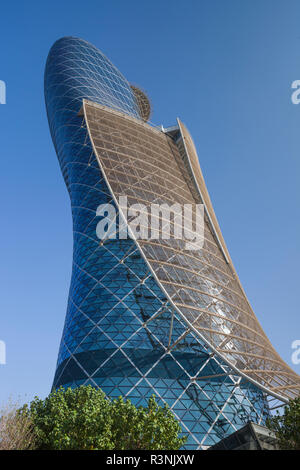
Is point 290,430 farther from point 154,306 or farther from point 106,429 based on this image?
point 154,306

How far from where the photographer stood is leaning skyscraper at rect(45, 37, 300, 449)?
27.5 metres

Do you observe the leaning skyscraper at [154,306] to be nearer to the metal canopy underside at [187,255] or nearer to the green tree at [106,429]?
→ the metal canopy underside at [187,255]

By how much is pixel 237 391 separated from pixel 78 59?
59305 millimetres

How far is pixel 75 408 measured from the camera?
1831 cm

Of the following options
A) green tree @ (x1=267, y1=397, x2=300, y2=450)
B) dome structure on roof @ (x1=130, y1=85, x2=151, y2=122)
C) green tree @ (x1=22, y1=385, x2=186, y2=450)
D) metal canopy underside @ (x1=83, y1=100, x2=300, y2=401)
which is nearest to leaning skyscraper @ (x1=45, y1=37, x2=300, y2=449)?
metal canopy underside @ (x1=83, y1=100, x2=300, y2=401)

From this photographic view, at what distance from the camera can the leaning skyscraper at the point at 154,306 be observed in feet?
90.1

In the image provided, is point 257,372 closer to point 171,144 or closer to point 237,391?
point 237,391

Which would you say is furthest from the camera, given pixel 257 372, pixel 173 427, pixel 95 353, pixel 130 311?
pixel 130 311

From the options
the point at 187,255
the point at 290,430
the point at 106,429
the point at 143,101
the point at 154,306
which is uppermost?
the point at 143,101

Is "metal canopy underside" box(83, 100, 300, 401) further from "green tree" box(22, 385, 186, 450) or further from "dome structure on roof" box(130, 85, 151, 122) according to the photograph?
"dome structure on roof" box(130, 85, 151, 122)

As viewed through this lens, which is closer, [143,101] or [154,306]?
[154,306]

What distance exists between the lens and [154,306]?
3306 cm

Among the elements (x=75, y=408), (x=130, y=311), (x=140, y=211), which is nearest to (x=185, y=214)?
(x=140, y=211)

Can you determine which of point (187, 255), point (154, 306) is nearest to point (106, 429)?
point (154, 306)
